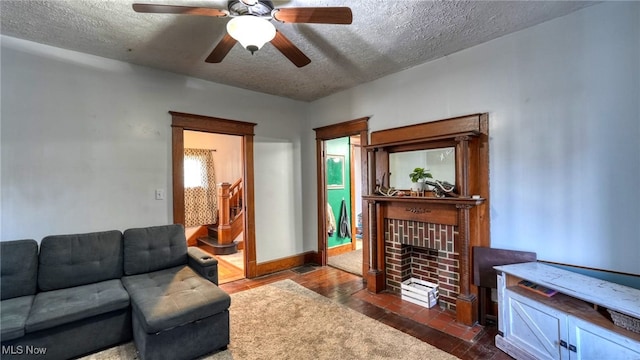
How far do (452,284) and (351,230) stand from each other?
2.60 m

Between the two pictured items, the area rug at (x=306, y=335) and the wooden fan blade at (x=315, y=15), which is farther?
the area rug at (x=306, y=335)

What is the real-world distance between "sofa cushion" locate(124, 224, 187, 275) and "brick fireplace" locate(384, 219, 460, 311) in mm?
2427

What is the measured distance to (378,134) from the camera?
3.51 meters

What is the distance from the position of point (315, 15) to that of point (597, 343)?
103 inches

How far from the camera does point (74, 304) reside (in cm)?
205

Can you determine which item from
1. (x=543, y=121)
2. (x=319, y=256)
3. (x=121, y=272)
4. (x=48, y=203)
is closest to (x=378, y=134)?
(x=543, y=121)

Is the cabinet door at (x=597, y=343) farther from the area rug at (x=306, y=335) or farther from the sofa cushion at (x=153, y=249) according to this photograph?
the sofa cushion at (x=153, y=249)

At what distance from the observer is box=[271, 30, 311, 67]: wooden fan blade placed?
1919mm

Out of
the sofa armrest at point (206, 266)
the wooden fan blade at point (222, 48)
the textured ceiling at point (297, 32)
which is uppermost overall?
the textured ceiling at point (297, 32)

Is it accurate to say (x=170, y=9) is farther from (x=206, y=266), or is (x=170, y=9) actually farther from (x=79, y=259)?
(x=79, y=259)

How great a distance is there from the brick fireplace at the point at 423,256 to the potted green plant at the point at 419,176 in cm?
41

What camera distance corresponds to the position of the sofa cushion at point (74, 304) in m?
1.90

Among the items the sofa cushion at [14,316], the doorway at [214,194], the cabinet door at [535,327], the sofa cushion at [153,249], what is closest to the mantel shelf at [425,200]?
the cabinet door at [535,327]

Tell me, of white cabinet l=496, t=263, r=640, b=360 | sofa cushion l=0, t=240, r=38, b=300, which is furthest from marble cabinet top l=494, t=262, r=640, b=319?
sofa cushion l=0, t=240, r=38, b=300
